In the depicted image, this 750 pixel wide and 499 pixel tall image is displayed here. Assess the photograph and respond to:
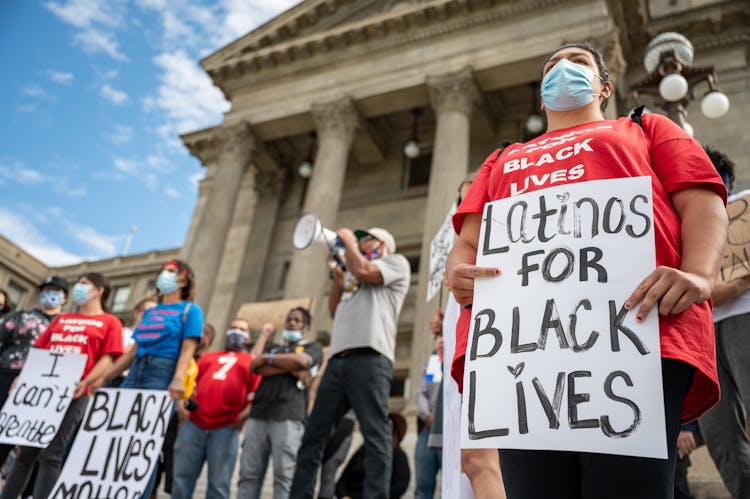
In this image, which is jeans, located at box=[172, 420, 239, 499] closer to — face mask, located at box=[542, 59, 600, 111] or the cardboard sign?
the cardboard sign

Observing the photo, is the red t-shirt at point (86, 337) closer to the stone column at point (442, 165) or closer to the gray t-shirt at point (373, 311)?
the gray t-shirt at point (373, 311)

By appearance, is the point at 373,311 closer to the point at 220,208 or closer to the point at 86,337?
the point at 86,337

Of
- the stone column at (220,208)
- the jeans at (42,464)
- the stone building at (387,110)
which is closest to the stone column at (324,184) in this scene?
the stone building at (387,110)

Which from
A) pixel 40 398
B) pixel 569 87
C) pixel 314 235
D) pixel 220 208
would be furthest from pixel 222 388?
pixel 220 208

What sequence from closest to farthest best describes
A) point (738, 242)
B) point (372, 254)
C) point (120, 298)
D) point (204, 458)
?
point (738, 242), point (372, 254), point (204, 458), point (120, 298)

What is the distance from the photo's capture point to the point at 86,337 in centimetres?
623

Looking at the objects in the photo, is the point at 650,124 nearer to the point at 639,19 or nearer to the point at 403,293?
the point at 403,293

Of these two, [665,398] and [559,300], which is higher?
[559,300]

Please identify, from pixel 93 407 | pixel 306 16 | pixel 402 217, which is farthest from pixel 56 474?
pixel 306 16

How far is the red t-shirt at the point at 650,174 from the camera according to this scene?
199 centimetres

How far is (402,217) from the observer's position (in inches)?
936

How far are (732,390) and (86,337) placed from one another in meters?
5.51

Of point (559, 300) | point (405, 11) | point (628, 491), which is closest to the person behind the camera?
point (628, 491)

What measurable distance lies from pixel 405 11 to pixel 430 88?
3.27 m
